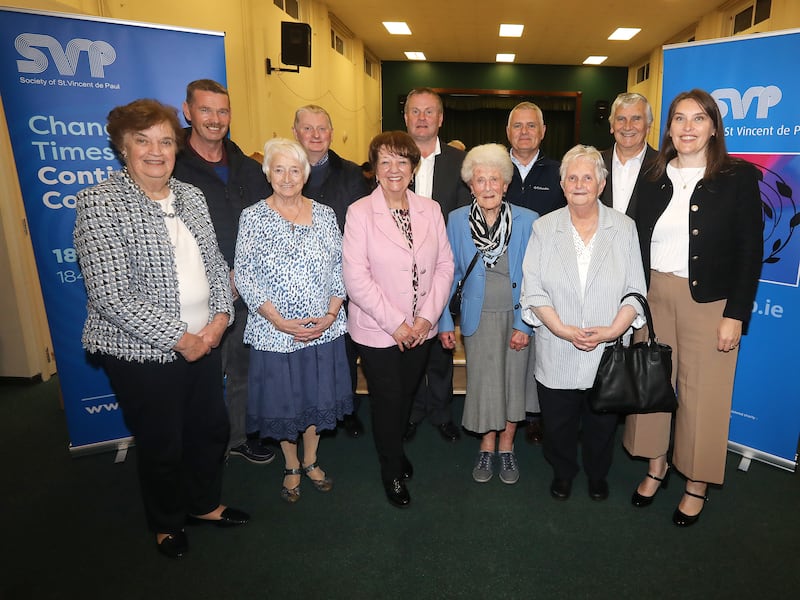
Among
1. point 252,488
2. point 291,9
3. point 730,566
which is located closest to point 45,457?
point 252,488

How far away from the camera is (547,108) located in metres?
14.5

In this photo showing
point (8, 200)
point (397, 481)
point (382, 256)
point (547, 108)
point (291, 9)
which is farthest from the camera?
point (547, 108)

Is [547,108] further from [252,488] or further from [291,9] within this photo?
[252,488]

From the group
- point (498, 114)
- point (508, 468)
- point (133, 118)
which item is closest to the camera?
point (133, 118)

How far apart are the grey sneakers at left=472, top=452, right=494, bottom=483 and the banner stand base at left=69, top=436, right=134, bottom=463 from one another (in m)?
2.16

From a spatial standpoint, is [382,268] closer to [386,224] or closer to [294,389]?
[386,224]

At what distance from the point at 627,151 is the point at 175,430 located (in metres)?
2.77

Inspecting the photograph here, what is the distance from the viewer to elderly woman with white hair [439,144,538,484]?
2588 millimetres

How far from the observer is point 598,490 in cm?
270

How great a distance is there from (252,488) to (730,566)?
2346 millimetres

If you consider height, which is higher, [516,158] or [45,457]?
[516,158]

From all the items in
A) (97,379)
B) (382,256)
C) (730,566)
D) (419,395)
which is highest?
(382,256)

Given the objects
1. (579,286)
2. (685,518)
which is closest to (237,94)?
(579,286)

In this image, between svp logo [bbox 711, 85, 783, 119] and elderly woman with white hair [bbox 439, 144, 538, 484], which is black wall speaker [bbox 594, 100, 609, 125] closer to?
svp logo [bbox 711, 85, 783, 119]
